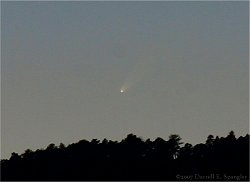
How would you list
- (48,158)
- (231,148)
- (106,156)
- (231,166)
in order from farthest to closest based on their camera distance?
→ (48,158) → (106,156) → (231,148) → (231,166)

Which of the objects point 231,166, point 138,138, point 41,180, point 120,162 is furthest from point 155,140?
point 231,166

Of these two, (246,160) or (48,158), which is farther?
(48,158)

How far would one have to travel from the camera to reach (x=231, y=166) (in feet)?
401

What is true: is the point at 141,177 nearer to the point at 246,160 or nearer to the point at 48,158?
the point at 246,160

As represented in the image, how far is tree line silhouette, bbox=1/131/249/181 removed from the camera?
408 ft

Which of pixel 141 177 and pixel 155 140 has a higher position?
pixel 155 140

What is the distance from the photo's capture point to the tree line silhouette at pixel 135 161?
12438 cm

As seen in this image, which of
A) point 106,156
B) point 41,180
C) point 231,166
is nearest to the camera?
point 231,166

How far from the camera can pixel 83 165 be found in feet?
476

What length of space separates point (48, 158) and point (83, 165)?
68.7 ft

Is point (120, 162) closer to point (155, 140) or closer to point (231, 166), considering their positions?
point (155, 140)

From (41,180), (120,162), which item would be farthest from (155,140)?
(41,180)

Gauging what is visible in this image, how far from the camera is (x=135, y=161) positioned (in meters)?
142

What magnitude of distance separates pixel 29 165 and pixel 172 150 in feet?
85.4
